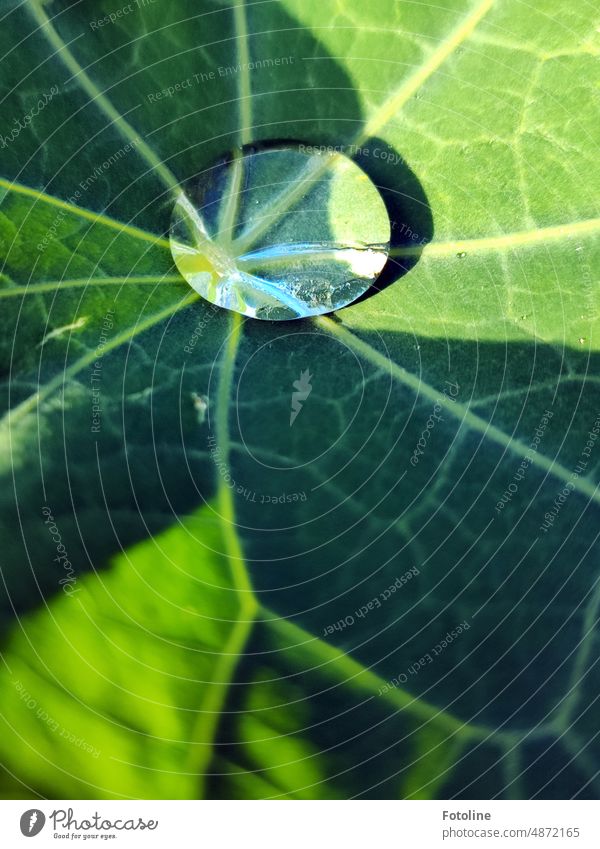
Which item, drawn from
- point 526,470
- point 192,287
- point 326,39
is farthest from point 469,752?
point 326,39
